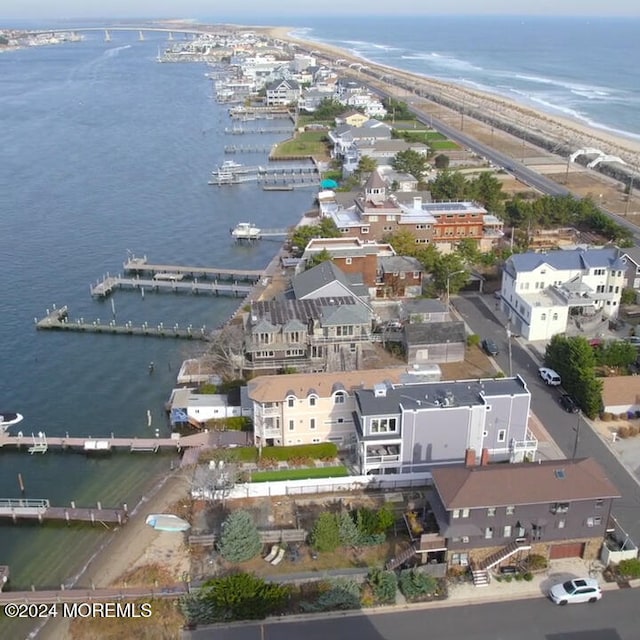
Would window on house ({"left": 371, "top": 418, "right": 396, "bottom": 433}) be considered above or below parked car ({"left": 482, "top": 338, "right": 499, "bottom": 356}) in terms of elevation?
above

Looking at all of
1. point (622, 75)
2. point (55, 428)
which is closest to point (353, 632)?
point (55, 428)

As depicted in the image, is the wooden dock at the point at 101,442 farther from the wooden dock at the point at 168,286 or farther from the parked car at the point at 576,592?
the wooden dock at the point at 168,286

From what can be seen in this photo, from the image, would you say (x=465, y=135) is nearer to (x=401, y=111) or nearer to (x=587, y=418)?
(x=401, y=111)

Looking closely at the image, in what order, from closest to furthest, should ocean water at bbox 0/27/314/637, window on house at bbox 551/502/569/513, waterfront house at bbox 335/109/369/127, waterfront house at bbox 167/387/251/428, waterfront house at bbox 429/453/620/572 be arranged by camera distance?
waterfront house at bbox 429/453/620/572
window on house at bbox 551/502/569/513
ocean water at bbox 0/27/314/637
waterfront house at bbox 167/387/251/428
waterfront house at bbox 335/109/369/127

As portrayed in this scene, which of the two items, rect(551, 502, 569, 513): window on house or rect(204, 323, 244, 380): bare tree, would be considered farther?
rect(204, 323, 244, 380): bare tree

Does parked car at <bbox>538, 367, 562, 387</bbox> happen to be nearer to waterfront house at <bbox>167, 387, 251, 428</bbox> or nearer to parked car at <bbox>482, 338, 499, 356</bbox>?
parked car at <bbox>482, 338, 499, 356</bbox>

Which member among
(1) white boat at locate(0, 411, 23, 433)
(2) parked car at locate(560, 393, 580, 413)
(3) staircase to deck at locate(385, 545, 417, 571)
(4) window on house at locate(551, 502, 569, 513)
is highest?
(4) window on house at locate(551, 502, 569, 513)

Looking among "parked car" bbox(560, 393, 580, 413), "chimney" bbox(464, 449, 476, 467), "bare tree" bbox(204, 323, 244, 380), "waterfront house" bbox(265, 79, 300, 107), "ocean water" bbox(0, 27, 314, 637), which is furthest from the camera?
"waterfront house" bbox(265, 79, 300, 107)

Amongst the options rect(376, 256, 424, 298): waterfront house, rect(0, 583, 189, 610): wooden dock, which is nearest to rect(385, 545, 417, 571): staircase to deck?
rect(0, 583, 189, 610): wooden dock
